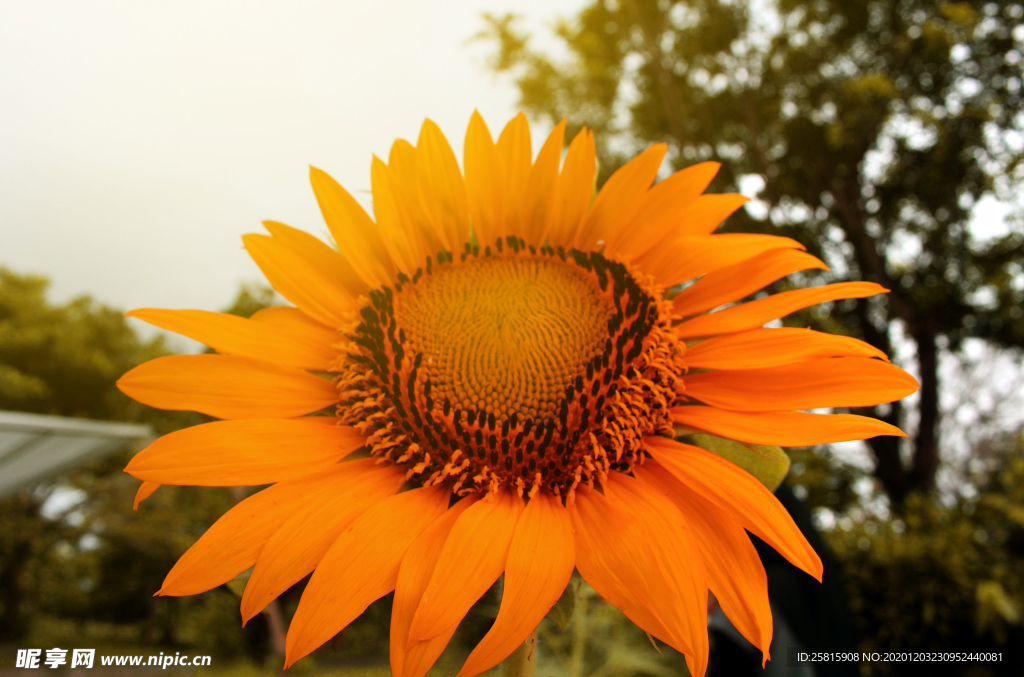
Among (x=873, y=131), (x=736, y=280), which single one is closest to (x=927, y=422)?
(x=873, y=131)

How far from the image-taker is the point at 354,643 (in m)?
0.38

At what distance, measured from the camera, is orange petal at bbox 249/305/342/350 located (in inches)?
9.8

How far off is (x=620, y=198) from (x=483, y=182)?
60 mm

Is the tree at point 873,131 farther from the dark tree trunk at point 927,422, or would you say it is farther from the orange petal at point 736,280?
the orange petal at point 736,280

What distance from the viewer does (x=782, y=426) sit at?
0.66ft

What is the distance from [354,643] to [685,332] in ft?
0.98

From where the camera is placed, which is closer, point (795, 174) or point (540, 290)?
point (540, 290)

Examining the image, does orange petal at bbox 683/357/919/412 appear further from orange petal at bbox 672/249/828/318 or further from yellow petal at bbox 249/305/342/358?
yellow petal at bbox 249/305/342/358

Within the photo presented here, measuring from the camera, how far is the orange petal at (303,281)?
0.24m

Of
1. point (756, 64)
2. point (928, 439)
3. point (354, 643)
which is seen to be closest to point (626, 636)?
point (354, 643)

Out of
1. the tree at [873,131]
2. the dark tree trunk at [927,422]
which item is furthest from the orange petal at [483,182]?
the dark tree trunk at [927,422]

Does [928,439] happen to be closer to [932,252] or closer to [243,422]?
[932,252]

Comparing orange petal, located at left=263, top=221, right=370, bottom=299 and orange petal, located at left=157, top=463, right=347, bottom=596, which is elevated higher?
orange petal, located at left=263, top=221, right=370, bottom=299

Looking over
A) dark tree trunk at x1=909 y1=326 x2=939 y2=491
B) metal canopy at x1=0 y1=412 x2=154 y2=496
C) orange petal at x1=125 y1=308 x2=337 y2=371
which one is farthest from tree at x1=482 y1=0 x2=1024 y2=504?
orange petal at x1=125 y1=308 x2=337 y2=371
